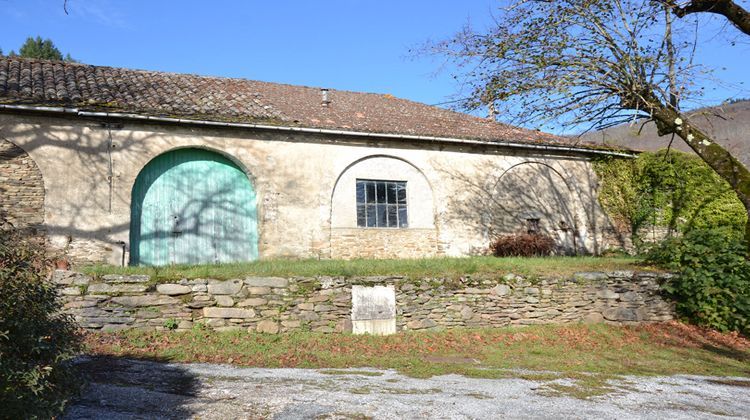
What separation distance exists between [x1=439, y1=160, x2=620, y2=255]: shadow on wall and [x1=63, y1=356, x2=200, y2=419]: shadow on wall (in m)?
10.0

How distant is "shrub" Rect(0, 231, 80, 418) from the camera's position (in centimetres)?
392

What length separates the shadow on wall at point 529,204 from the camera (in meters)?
16.1

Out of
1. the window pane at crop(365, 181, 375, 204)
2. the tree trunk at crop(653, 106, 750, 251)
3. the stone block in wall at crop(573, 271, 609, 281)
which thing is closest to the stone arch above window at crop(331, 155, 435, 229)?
the window pane at crop(365, 181, 375, 204)

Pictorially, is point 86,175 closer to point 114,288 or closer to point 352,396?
point 114,288

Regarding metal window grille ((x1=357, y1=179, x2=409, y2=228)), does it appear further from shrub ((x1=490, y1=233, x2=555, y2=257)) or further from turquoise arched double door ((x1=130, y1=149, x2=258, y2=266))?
turquoise arched double door ((x1=130, y1=149, x2=258, y2=266))

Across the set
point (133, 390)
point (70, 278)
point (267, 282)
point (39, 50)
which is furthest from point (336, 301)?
point (39, 50)

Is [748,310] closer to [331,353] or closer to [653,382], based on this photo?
[653,382]

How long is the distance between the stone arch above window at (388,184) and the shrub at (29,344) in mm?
10238

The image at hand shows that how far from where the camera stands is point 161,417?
208 inches

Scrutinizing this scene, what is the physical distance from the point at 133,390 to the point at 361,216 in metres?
9.37

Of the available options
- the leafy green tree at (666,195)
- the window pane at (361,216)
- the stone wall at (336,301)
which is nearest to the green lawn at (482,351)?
the stone wall at (336,301)

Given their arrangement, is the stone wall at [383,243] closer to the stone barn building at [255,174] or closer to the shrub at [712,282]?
the stone barn building at [255,174]

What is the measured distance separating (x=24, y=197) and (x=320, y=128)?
6723 millimetres

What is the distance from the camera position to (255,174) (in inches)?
552
